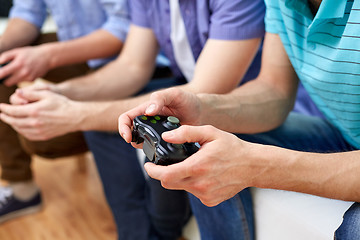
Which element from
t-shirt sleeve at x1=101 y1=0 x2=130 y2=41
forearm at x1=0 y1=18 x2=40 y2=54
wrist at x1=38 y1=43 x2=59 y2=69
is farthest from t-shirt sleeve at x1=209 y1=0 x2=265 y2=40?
forearm at x1=0 y1=18 x2=40 y2=54

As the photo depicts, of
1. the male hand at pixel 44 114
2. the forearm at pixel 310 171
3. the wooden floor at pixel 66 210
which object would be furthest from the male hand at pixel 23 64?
the forearm at pixel 310 171

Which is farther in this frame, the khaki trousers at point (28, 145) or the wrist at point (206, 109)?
the khaki trousers at point (28, 145)

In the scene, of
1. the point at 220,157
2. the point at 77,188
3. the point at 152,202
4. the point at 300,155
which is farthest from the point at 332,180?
the point at 77,188

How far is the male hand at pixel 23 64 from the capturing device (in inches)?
44.7

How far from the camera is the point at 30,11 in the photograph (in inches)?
55.1

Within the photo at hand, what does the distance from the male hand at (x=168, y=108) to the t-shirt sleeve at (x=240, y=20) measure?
24 centimetres

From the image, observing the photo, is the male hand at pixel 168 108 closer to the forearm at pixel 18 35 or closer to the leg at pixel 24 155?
the leg at pixel 24 155

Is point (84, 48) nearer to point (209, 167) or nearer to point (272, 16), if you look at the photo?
point (272, 16)

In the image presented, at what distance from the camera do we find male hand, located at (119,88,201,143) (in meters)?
0.60

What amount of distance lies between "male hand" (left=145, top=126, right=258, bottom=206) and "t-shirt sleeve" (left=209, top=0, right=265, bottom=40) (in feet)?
1.23

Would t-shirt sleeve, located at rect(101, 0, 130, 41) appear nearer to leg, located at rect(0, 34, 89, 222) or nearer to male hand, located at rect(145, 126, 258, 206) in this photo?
leg, located at rect(0, 34, 89, 222)

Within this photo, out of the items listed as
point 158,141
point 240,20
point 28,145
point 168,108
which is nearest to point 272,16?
point 240,20

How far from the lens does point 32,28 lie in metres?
1.38

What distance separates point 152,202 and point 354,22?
655mm
